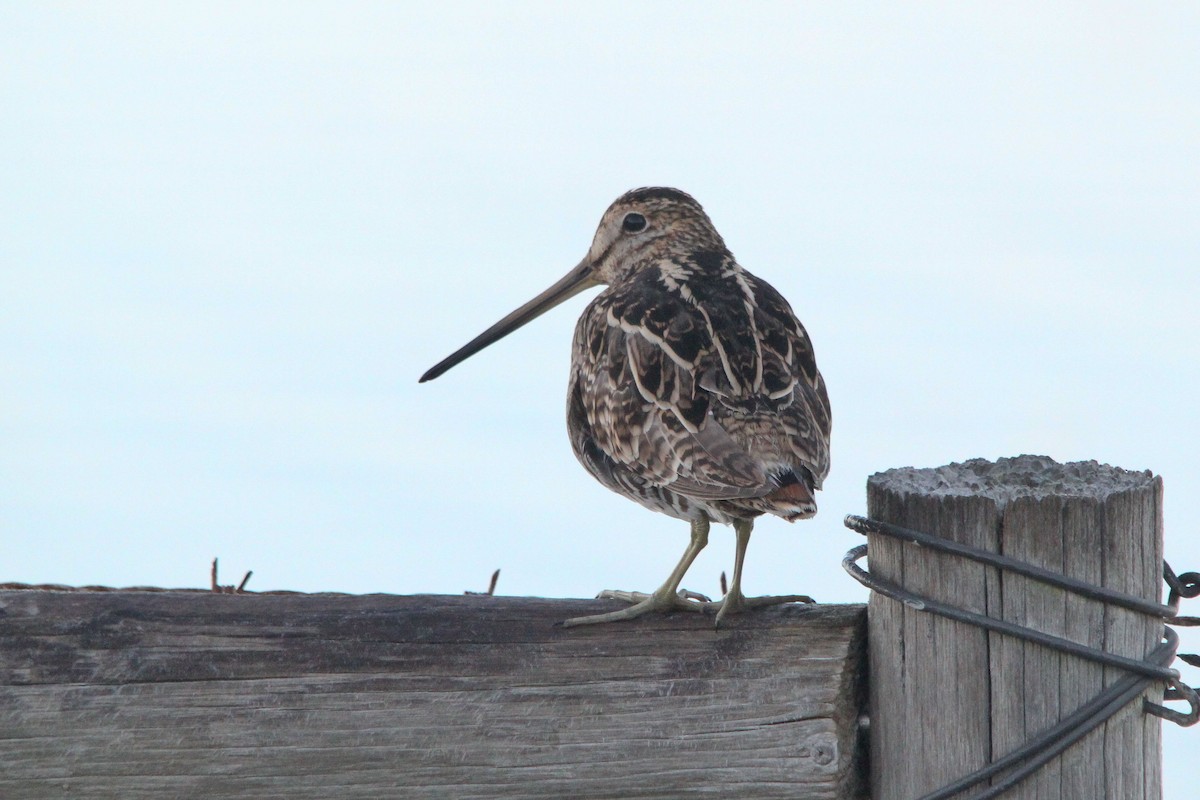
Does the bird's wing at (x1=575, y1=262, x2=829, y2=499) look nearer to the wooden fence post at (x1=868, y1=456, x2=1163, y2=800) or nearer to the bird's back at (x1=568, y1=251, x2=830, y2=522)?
the bird's back at (x1=568, y1=251, x2=830, y2=522)

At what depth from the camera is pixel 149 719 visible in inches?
129

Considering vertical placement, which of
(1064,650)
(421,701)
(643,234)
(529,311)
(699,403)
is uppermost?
(643,234)

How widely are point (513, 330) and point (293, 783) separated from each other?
289 centimetres

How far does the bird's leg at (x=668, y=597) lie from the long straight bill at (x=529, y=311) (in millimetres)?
1931

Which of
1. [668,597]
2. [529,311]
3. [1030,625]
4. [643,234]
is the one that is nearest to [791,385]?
[668,597]

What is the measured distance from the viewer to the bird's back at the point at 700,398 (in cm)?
364

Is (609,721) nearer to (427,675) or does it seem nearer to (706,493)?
(427,675)

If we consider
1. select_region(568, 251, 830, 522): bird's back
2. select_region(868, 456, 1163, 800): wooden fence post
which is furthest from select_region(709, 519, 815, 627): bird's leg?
select_region(868, 456, 1163, 800): wooden fence post

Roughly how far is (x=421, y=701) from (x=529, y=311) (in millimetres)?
2843

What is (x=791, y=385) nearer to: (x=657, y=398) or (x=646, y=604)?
(x=657, y=398)

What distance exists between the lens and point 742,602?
135 inches

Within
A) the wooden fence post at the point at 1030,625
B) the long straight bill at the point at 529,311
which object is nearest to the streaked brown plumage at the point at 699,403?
the wooden fence post at the point at 1030,625

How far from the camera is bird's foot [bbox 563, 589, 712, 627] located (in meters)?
3.32

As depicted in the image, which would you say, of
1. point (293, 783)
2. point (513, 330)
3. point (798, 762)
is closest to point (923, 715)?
point (798, 762)
